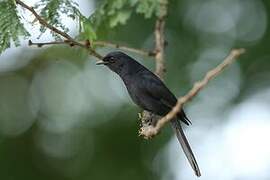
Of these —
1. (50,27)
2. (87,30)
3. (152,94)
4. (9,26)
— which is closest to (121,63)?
(152,94)

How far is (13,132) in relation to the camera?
12.6 meters

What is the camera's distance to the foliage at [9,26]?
4918 mm

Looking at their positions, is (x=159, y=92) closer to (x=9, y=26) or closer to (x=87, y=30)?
(x=87, y=30)

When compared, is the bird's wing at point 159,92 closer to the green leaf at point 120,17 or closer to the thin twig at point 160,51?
the green leaf at point 120,17

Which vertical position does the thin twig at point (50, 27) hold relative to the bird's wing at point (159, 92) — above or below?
above

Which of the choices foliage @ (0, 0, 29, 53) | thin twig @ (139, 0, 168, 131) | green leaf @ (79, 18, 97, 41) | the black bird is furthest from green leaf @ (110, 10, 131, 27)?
foliage @ (0, 0, 29, 53)

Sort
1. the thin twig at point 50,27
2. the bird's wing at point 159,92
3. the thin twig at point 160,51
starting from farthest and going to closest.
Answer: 1. the bird's wing at point 159,92
2. the thin twig at point 160,51
3. the thin twig at point 50,27

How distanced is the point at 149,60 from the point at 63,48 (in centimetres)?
127

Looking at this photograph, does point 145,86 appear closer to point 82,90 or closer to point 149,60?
point 149,60

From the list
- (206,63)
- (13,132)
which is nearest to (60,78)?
(13,132)

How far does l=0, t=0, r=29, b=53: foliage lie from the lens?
4918 millimetres

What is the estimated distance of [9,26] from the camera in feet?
16.3

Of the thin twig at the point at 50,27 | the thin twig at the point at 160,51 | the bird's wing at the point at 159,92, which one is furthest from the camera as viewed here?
the bird's wing at the point at 159,92

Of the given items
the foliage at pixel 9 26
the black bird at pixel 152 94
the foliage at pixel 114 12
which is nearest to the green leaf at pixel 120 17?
the foliage at pixel 114 12
